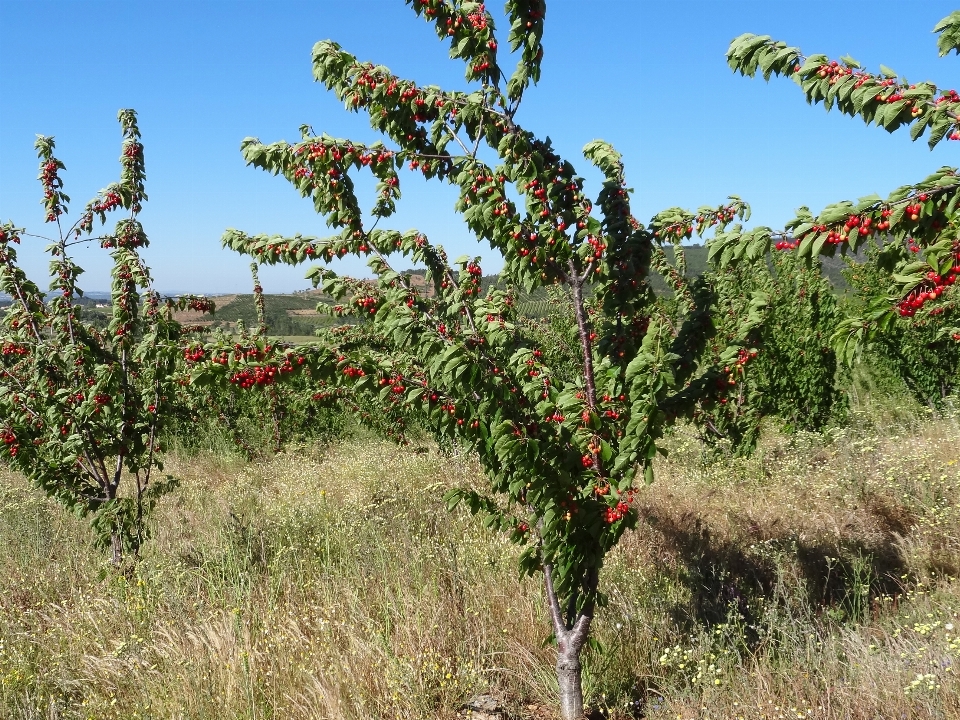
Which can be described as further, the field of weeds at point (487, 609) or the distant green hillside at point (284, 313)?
the distant green hillside at point (284, 313)

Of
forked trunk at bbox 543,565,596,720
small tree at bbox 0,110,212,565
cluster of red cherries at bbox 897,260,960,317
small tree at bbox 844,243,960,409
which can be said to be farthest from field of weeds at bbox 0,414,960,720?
small tree at bbox 844,243,960,409

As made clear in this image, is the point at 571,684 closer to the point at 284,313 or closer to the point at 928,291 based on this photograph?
the point at 928,291

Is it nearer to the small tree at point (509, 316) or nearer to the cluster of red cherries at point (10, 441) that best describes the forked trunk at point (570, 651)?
the small tree at point (509, 316)

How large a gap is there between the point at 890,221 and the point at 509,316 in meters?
1.81

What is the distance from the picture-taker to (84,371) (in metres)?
5.05

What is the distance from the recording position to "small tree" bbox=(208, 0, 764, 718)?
2.84 m

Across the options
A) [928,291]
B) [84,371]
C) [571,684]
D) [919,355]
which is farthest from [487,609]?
[919,355]

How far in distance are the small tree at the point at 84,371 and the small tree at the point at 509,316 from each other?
2.13 metres

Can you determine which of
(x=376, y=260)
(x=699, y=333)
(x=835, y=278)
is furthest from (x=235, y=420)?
(x=835, y=278)

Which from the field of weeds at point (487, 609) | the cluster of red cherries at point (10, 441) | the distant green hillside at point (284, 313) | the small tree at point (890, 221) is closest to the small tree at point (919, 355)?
the field of weeds at point (487, 609)

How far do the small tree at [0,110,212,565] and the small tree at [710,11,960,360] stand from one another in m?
4.22

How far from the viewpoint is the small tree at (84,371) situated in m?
4.90

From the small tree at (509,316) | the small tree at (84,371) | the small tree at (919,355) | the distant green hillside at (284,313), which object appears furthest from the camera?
the distant green hillside at (284,313)

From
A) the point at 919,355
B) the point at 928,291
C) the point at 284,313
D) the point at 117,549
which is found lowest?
the point at 117,549
